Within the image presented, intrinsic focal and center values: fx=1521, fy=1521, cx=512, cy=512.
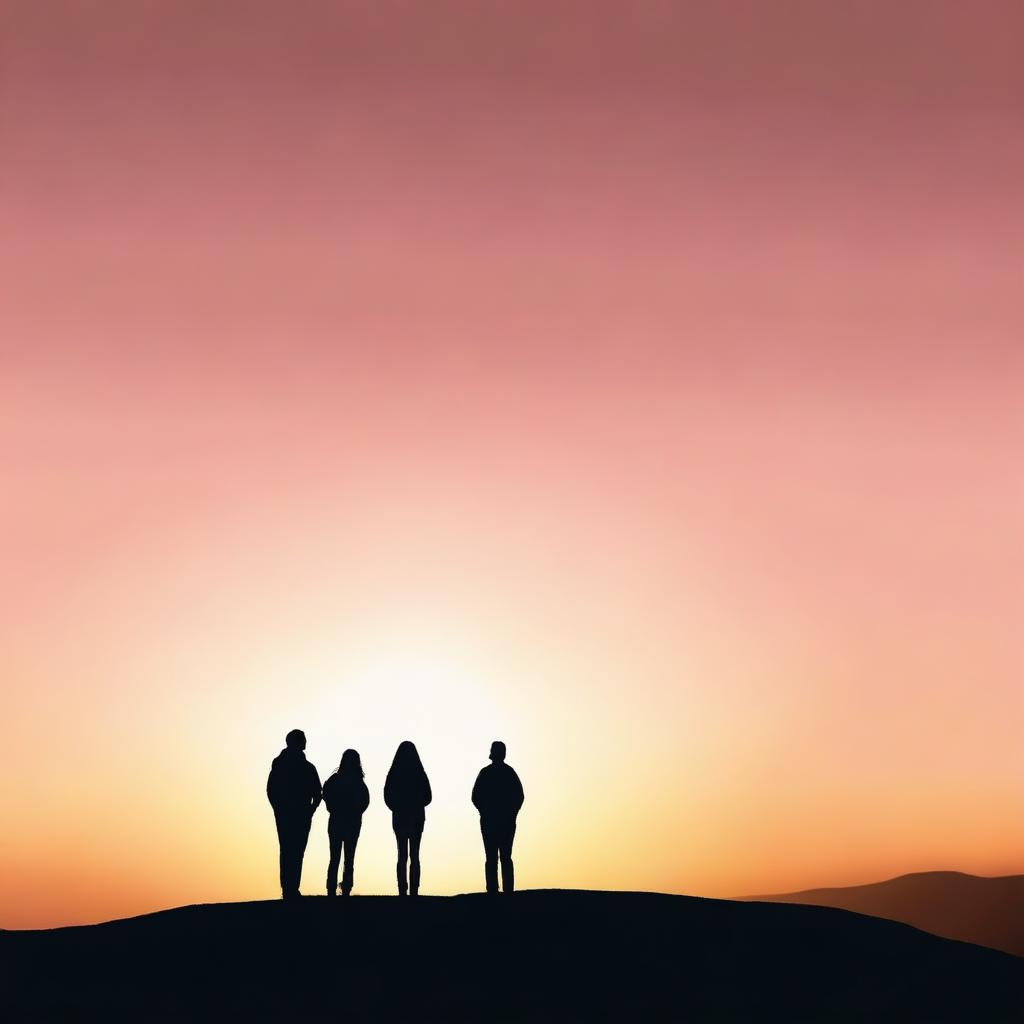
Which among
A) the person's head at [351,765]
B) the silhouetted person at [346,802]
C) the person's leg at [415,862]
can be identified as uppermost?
the person's head at [351,765]

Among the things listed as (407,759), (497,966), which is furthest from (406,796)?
(497,966)

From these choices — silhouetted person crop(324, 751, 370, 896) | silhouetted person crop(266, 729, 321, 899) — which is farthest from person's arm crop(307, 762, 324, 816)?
silhouetted person crop(324, 751, 370, 896)

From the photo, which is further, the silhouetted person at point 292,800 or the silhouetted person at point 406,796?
the silhouetted person at point 406,796

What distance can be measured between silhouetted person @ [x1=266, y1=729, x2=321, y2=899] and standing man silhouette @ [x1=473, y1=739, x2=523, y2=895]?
2711 mm

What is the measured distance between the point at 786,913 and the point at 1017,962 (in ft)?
11.5

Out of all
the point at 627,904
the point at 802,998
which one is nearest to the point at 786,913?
the point at 627,904

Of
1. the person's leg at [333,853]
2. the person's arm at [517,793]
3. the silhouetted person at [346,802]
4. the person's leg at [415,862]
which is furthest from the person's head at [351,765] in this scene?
the person's arm at [517,793]

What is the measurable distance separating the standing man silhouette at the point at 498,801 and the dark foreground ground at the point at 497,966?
1449 millimetres

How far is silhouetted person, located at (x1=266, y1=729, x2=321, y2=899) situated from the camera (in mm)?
23375

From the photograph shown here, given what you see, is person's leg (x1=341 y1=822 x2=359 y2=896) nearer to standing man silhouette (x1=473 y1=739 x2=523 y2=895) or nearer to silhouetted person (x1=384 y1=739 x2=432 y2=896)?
silhouetted person (x1=384 y1=739 x2=432 y2=896)

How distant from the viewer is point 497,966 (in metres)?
20.2

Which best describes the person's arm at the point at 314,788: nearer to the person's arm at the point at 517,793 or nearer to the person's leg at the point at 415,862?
the person's leg at the point at 415,862

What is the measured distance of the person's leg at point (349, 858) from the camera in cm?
2456

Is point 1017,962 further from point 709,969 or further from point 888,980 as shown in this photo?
point 709,969
